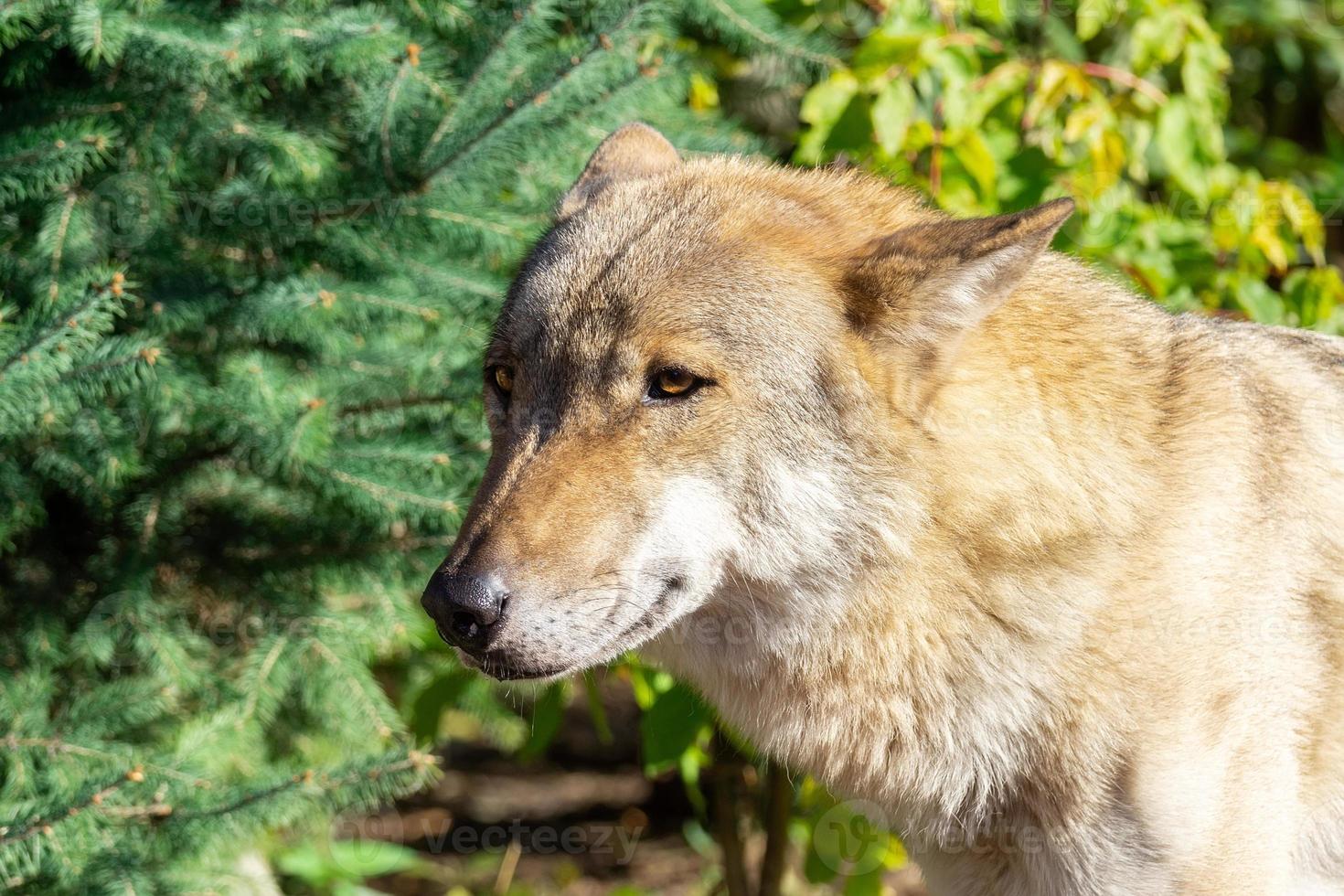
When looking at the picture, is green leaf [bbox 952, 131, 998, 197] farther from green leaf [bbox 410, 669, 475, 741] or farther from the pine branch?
green leaf [bbox 410, 669, 475, 741]

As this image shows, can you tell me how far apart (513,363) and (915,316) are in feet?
3.06

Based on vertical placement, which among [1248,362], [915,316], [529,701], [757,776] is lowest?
[757,776]

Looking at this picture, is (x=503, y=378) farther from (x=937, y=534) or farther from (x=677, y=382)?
(x=937, y=534)

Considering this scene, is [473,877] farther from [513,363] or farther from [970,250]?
[970,250]

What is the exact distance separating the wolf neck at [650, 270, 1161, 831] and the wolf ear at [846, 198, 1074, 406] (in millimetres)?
118

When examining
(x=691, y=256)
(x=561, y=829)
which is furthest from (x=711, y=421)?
(x=561, y=829)

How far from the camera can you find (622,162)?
354 centimetres

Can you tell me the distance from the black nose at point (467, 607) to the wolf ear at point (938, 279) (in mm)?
1007

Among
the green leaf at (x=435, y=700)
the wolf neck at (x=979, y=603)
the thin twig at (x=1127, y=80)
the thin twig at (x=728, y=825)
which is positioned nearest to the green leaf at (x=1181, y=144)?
the thin twig at (x=1127, y=80)

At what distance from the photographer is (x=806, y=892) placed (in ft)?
19.8

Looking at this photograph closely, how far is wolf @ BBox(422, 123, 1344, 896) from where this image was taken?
2729 millimetres

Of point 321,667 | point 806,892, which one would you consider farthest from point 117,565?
point 806,892

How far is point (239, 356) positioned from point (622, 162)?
4.93 feet

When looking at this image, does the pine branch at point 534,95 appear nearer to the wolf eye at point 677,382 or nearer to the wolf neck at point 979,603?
the wolf eye at point 677,382
